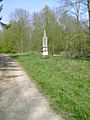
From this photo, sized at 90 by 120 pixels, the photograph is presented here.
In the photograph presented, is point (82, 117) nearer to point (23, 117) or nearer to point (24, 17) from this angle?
point (23, 117)

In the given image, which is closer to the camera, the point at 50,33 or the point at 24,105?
the point at 24,105

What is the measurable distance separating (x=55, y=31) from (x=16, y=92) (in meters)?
44.9

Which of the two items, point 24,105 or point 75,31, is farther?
point 75,31

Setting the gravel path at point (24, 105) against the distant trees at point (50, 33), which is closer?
the gravel path at point (24, 105)

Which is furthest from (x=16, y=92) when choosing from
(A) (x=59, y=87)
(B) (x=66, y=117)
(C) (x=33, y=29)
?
(C) (x=33, y=29)

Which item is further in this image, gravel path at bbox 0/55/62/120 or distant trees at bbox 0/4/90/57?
distant trees at bbox 0/4/90/57

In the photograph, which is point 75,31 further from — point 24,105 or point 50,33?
point 24,105

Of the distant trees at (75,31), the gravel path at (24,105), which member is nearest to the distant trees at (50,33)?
the distant trees at (75,31)

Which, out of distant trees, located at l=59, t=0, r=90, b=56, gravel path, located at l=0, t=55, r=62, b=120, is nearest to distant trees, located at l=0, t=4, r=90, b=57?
distant trees, located at l=59, t=0, r=90, b=56

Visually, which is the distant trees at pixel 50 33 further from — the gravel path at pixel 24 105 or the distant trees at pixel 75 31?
the gravel path at pixel 24 105

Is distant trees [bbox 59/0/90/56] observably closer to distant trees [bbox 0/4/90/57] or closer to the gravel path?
distant trees [bbox 0/4/90/57]

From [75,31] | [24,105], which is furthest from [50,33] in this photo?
[24,105]

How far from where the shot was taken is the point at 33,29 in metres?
62.6

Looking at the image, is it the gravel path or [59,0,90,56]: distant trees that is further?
[59,0,90,56]: distant trees
